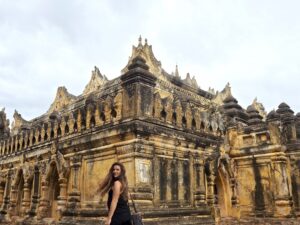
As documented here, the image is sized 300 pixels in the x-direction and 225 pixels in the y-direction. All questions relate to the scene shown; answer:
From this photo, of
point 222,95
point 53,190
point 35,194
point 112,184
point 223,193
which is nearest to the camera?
point 112,184

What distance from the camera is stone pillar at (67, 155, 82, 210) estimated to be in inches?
392

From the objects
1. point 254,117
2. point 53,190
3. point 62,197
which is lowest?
point 62,197

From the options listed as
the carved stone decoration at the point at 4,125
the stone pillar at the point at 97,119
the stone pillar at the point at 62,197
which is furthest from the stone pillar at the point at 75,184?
the carved stone decoration at the point at 4,125

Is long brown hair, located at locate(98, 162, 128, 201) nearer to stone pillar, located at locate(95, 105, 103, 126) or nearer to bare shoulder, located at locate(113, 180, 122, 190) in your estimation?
bare shoulder, located at locate(113, 180, 122, 190)

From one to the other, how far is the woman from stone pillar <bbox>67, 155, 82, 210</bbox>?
498 cm

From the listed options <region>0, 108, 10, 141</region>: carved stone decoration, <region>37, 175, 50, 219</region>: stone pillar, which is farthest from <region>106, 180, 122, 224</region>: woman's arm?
<region>0, 108, 10, 141</region>: carved stone decoration

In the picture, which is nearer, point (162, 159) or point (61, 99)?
point (162, 159)

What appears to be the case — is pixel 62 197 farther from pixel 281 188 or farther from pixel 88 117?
pixel 281 188

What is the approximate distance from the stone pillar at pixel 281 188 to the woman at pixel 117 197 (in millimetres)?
6897

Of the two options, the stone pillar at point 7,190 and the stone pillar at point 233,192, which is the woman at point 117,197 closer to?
the stone pillar at point 233,192

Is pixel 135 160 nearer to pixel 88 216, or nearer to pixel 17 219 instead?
pixel 88 216

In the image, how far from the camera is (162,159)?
9086 mm

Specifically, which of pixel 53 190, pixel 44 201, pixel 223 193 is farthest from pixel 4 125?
pixel 223 193

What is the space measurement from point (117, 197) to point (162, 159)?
4.05m
